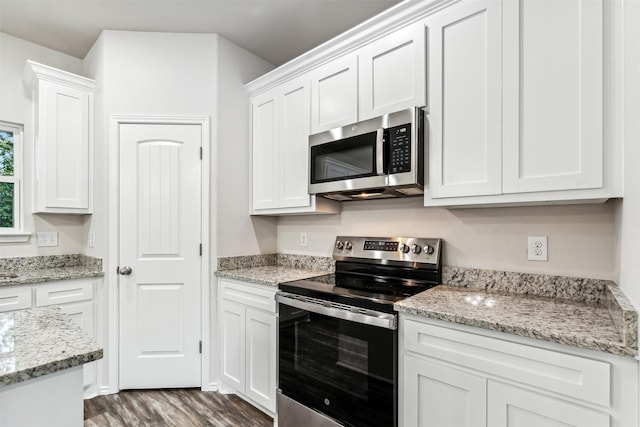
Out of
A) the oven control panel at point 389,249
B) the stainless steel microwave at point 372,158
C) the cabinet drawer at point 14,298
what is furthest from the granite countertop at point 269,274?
the cabinet drawer at point 14,298

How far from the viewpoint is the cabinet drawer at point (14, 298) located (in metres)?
2.19

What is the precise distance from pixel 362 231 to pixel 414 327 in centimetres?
103

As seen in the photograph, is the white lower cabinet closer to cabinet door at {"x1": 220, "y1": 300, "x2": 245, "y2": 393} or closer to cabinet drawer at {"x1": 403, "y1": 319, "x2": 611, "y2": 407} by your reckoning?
cabinet drawer at {"x1": 403, "y1": 319, "x2": 611, "y2": 407}

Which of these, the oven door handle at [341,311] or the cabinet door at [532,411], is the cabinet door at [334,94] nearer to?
the oven door handle at [341,311]

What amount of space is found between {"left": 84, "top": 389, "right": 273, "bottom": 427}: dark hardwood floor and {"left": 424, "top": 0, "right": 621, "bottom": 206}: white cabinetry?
1.88 meters

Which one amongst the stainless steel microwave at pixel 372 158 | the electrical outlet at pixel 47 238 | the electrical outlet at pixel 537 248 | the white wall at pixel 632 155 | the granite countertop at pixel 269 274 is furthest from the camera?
the electrical outlet at pixel 47 238

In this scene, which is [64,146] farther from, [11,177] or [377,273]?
[377,273]

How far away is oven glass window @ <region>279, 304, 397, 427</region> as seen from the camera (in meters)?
1.54

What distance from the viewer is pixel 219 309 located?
258 cm

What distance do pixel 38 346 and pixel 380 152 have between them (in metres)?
1.60

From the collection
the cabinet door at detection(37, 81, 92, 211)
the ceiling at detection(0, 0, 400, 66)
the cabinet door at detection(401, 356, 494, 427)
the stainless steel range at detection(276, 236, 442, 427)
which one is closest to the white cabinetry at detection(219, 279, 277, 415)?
the stainless steel range at detection(276, 236, 442, 427)

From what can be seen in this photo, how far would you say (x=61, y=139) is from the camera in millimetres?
2641

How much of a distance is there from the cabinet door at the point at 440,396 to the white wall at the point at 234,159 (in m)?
1.70

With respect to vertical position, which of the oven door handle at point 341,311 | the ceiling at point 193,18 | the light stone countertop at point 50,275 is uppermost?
the ceiling at point 193,18
